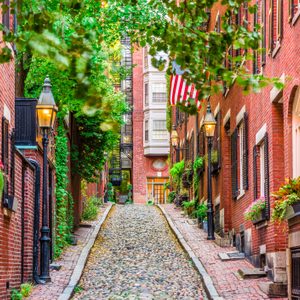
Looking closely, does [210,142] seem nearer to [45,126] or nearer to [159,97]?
[45,126]

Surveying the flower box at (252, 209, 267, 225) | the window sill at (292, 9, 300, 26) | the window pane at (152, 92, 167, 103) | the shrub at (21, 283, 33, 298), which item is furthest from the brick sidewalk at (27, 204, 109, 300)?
the window pane at (152, 92, 167, 103)

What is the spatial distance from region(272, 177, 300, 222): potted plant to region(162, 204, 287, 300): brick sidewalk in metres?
2.15

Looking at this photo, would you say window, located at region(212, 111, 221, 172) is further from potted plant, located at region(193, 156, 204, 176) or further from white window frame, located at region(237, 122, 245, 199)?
white window frame, located at region(237, 122, 245, 199)

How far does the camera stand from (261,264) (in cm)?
1922

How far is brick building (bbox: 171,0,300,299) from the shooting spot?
614 inches

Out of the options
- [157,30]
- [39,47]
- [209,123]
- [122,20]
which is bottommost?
[39,47]

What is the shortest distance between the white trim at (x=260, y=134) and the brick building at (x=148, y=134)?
42999mm

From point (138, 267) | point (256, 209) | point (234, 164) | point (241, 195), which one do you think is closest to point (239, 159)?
point (234, 164)

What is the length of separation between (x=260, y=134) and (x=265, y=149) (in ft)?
3.24

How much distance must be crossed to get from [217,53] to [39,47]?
6.85 feet

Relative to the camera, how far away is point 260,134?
63.4ft

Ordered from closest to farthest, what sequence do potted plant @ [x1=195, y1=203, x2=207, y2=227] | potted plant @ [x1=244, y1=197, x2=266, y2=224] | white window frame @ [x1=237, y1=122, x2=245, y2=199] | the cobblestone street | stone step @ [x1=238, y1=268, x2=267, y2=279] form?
the cobblestone street, stone step @ [x1=238, y1=268, x2=267, y2=279], potted plant @ [x1=244, y1=197, x2=266, y2=224], white window frame @ [x1=237, y1=122, x2=245, y2=199], potted plant @ [x1=195, y1=203, x2=207, y2=227]

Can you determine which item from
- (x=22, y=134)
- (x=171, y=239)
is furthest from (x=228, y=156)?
(x=22, y=134)

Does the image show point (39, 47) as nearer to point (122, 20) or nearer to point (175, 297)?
point (175, 297)
